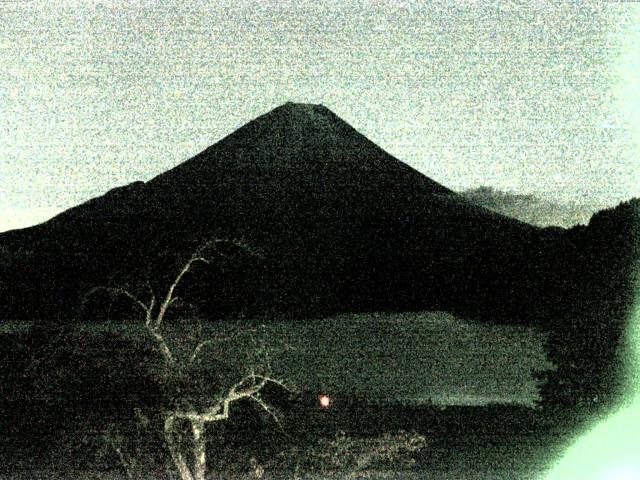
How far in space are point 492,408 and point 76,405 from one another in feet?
25.4

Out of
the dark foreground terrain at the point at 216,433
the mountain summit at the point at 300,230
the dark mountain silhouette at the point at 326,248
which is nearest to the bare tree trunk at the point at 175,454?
the dark foreground terrain at the point at 216,433

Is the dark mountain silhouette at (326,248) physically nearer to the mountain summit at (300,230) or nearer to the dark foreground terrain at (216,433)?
the mountain summit at (300,230)

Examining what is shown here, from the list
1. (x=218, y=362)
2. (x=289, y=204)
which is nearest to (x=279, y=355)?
(x=218, y=362)

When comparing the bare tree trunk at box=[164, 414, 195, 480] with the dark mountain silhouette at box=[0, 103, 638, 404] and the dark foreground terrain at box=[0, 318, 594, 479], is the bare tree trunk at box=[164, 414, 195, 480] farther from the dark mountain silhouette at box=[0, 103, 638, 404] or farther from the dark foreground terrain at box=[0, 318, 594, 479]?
the dark mountain silhouette at box=[0, 103, 638, 404]

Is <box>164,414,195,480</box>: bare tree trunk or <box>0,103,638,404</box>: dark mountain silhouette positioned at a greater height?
<box>0,103,638,404</box>: dark mountain silhouette

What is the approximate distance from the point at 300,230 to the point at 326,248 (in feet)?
9.27

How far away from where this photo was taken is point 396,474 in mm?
10953

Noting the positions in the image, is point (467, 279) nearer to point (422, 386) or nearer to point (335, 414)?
point (422, 386)

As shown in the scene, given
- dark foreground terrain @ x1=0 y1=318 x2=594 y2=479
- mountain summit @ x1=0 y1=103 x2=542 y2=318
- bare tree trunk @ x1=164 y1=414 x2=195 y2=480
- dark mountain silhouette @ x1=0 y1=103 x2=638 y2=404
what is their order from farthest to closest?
mountain summit @ x1=0 y1=103 x2=542 y2=318 → dark mountain silhouette @ x1=0 y1=103 x2=638 y2=404 → dark foreground terrain @ x1=0 y1=318 x2=594 y2=479 → bare tree trunk @ x1=164 y1=414 x2=195 y2=480

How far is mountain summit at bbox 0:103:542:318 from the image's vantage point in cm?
2152

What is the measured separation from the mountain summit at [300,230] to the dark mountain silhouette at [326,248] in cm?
7

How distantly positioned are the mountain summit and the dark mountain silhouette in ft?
0.24

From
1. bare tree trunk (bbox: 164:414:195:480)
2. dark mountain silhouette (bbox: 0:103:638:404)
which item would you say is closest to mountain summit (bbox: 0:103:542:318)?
dark mountain silhouette (bbox: 0:103:638:404)

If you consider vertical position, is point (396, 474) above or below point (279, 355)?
below
